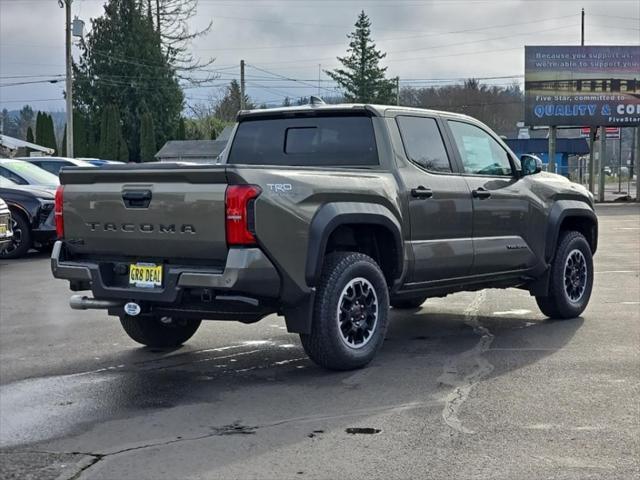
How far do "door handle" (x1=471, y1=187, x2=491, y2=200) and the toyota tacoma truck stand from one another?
0.02m

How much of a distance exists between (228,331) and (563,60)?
34567 mm

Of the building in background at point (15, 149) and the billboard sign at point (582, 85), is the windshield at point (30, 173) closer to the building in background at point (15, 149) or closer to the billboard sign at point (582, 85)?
the billboard sign at point (582, 85)

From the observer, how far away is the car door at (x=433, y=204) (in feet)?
23.4

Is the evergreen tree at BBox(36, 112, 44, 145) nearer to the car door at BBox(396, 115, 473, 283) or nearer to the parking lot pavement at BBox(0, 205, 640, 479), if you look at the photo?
the parking lot pavement at BBox(0, 205, 640, 479)

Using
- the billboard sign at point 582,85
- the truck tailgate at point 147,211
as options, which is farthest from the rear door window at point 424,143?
the billboard sign at point 582,85

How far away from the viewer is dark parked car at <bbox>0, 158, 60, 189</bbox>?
53.9ft

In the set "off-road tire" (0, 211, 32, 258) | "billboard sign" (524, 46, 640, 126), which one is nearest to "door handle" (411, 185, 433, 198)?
"off-road tire" (0, 211, 32, 258)

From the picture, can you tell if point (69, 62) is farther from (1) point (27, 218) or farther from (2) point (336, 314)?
(2) point (336, 314)

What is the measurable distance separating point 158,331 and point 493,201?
3.15 metres

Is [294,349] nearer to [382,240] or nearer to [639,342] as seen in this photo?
[382,240]

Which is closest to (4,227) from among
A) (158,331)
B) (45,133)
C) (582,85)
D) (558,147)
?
(158,331)

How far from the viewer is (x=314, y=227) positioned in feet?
20.3

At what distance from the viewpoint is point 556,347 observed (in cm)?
747

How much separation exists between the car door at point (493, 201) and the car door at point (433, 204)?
0.56ft
